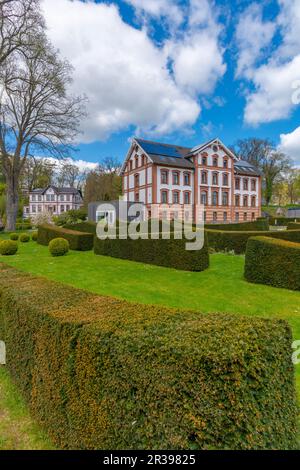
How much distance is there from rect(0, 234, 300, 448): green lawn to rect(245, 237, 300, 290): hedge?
1.11ft

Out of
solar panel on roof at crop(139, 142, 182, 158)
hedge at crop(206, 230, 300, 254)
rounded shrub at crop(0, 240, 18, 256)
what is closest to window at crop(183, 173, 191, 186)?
solar panel on roof at crop(139, 142, 182, 158)

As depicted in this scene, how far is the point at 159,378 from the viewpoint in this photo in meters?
1.78

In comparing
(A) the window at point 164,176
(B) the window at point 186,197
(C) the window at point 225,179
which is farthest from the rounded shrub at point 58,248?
(C) the window at point 225,179

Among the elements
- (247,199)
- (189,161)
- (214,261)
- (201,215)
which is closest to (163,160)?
(189,161)

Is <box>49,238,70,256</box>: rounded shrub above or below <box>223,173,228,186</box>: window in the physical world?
below

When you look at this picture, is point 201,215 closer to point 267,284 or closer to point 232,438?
point 267,284

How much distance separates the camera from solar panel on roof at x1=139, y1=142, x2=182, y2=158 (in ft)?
114

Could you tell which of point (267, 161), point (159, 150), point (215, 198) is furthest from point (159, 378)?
point (267, 161)

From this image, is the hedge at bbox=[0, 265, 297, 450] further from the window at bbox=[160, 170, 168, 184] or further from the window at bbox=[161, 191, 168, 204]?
the window at bbox=[160, 170, 168, 184]

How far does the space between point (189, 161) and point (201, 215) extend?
8.37 meters

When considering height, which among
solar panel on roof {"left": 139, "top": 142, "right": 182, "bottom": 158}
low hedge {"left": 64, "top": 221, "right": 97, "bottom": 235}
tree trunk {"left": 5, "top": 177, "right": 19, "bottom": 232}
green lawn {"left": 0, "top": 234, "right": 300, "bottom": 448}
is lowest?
green lawn {"left": 0, "top": 234, "right": 300, "bottom": 448}

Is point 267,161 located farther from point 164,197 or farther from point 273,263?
point 273,263

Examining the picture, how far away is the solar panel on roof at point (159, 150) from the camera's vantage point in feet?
114

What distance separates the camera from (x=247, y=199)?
4256 centimetres
